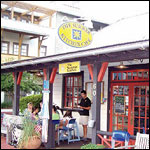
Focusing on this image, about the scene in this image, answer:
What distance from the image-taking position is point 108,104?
29.8 feet

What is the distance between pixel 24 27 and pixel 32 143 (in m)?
17.2

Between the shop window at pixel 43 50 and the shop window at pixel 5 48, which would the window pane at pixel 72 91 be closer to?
the shop window at pixel 5 48

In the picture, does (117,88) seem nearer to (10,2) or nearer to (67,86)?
(67,86)

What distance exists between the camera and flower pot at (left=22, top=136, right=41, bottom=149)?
7.44m

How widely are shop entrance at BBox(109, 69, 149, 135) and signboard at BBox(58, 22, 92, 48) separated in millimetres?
1618

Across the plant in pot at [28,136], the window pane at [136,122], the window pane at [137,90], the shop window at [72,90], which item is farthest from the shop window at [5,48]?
the window pane at [136,122]

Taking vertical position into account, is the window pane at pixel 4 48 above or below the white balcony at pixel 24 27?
below

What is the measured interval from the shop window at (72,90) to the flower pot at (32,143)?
339cm

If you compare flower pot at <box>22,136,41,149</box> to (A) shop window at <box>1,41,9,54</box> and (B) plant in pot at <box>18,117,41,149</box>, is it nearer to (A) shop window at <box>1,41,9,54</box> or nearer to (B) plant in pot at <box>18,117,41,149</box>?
(B) plant in pot at <box>18,117,41,149</box>

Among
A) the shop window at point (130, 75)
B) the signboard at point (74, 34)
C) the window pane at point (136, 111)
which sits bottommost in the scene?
Answer: the window pane at point (136, 111)

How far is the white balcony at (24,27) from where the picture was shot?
73.0ft

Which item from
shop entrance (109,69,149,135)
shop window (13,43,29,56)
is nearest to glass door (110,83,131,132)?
shop entrance (109,69,149,135)

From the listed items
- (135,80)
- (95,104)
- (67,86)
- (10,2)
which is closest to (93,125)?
(95,104)

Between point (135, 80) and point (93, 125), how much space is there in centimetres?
254
